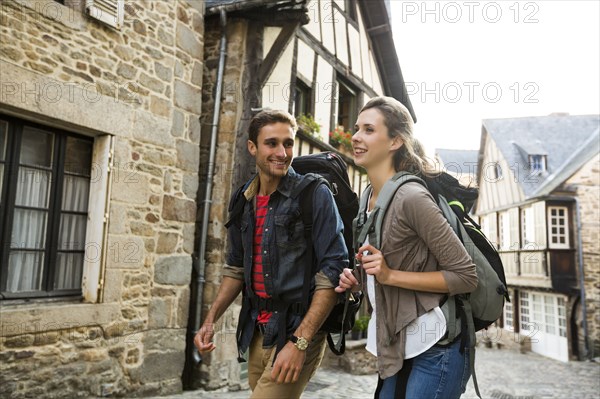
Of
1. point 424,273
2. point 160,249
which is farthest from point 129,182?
point 424,273

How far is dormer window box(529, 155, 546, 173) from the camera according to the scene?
20328 mm

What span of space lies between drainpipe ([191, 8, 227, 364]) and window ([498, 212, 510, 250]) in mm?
18027

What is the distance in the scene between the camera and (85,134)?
4766 millimetres

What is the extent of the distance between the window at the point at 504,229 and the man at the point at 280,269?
68.2ft

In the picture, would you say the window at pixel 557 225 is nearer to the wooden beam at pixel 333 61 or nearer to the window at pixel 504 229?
the window at pixel 504 229

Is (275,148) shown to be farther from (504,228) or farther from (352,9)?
(504,228)

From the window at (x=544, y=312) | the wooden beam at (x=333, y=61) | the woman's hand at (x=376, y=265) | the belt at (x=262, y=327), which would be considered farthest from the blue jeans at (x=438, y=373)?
the window at (x=544, y=312)

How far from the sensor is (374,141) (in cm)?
200

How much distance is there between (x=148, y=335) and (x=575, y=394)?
7833 millimetres

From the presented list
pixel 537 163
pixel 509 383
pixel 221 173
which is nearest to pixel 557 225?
pixel 537 163

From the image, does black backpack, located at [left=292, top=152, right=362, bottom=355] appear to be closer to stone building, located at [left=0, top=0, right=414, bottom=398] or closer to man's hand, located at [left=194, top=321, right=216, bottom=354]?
man's hand, located at [left=194, top=321, right=216, bottom=354]

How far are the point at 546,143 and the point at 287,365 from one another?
22.0 meters

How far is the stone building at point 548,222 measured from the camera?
17.1 meters

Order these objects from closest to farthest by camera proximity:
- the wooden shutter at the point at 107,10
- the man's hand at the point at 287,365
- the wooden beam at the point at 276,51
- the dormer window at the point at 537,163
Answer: the man's hand at the point at 287,365 < the wooden shutter at the point at 107,10 < the wooden beam at the point at 276,51 < the dormer window at the point at 537,163
